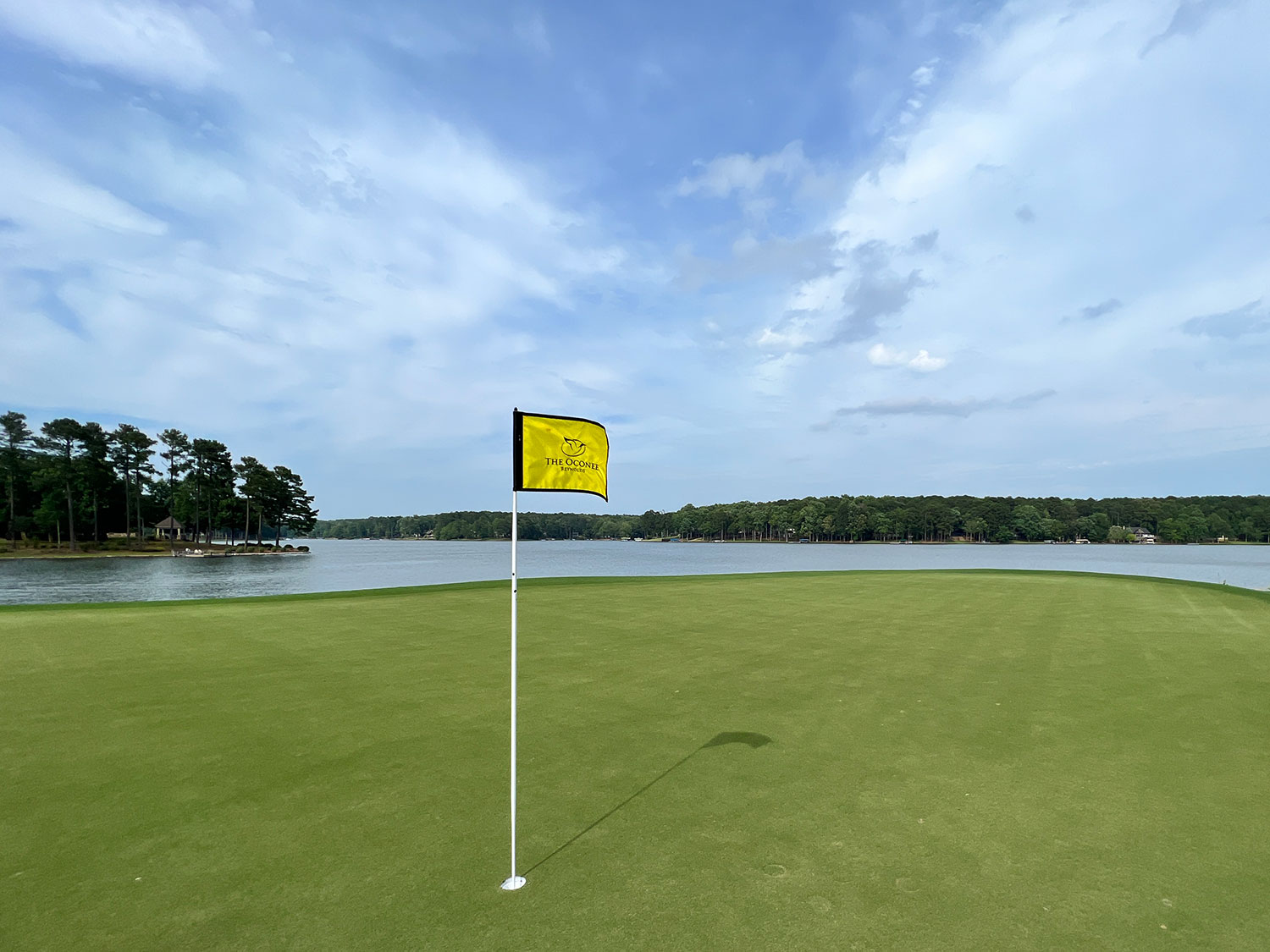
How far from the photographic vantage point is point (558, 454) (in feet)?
14.4

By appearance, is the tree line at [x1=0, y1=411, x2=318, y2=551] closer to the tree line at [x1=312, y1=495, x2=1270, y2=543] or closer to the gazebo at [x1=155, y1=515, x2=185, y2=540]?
the gazebo at [x1=155, y1=515, x2=185, y2=540]

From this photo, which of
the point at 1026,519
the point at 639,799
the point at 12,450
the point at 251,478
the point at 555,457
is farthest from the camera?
the point at 1026,519

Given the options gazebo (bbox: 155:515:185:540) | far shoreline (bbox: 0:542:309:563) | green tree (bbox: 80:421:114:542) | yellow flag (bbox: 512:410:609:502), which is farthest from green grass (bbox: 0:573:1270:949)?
gazebo (bbox: 155:515:185:540)

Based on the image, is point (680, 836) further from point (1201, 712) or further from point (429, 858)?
point (1201, 712)

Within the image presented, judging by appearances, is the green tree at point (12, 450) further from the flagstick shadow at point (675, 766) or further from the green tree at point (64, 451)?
the flagstick shadow at point (675, 766)

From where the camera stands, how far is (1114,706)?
7.05 metres

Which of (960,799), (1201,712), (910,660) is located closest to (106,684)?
(960,799)

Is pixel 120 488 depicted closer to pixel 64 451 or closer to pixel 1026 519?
pixel 64 451

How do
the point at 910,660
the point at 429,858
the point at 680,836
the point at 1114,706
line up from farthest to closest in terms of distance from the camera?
the point at 910,660 → the point at 1114,706 → the point at 680,836 → the point at 429,858

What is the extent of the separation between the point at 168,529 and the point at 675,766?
114621 millimetres

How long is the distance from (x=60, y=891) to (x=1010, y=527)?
600 ft

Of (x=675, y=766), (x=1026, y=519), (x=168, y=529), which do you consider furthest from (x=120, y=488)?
(x=1026, y=519)

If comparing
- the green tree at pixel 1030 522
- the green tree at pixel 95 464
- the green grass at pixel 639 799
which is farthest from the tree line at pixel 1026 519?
A: the green grass at pixel 639 799

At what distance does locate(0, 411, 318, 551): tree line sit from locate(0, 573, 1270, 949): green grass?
8321 centimetres
